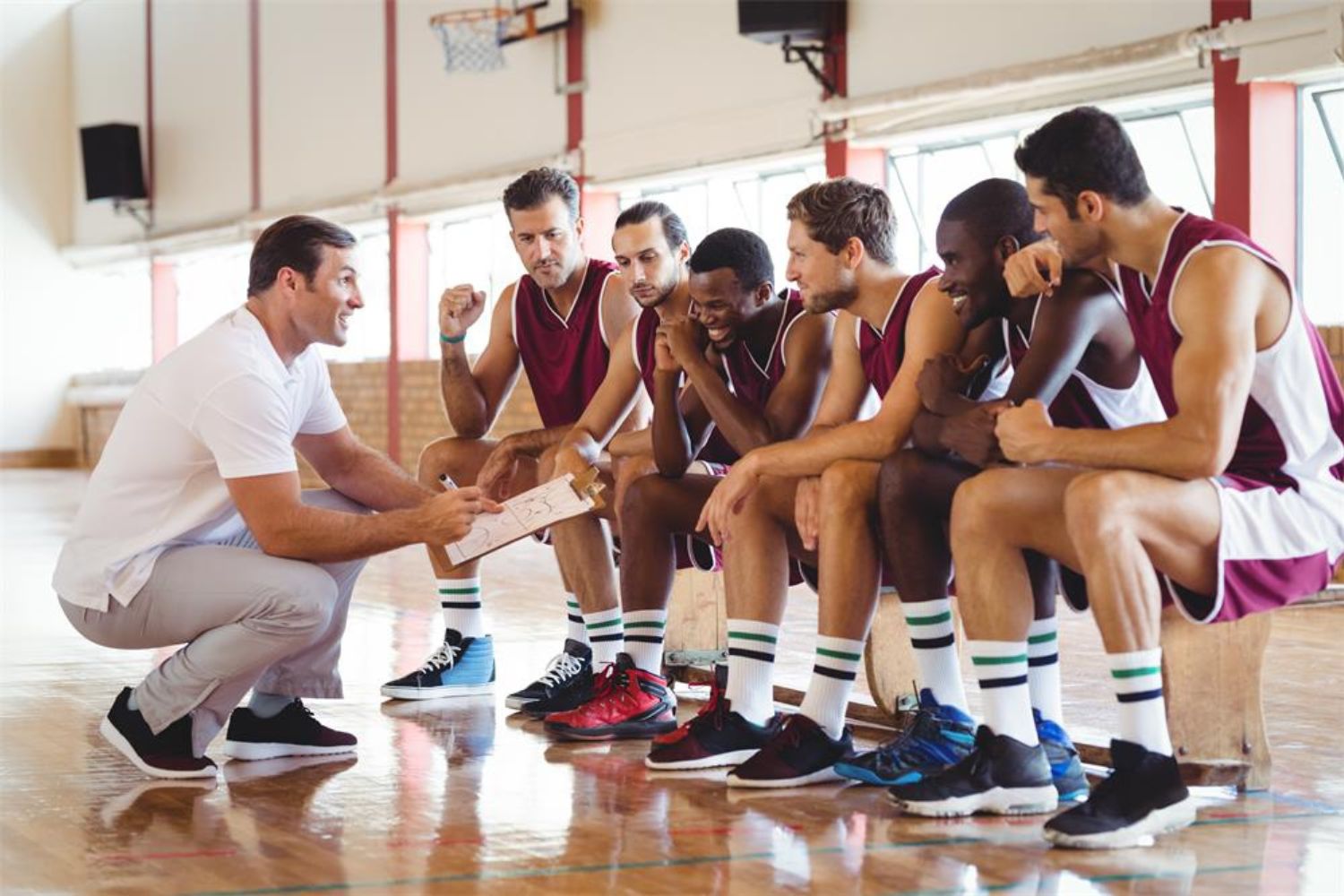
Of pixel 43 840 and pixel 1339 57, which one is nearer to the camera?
pixel 43 840

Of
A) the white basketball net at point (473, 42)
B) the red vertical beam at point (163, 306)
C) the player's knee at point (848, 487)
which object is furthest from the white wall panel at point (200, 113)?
A: the player's knee at point (848, 487)

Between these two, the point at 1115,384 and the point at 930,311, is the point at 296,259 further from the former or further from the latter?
the point at 1115,384

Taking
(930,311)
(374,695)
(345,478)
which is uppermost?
(930,311)

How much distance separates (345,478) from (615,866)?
1348 millimetres

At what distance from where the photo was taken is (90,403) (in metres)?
19.0

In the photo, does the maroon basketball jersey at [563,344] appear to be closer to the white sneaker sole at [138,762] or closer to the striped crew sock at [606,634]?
the striped crew sock at [606,634]

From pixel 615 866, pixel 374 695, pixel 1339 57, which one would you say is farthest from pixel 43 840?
pixel 1339 57

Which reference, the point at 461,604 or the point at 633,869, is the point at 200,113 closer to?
the point at 461,604

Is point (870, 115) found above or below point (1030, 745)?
above

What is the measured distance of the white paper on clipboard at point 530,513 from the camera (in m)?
3.35

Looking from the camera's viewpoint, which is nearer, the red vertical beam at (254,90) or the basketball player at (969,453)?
the basketball player at (969,453)

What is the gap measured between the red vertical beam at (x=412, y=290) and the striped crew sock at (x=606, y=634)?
9.70 meters

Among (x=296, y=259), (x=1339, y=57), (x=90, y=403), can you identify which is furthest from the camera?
(x=90, y=403)

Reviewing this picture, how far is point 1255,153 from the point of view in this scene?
7074mm
